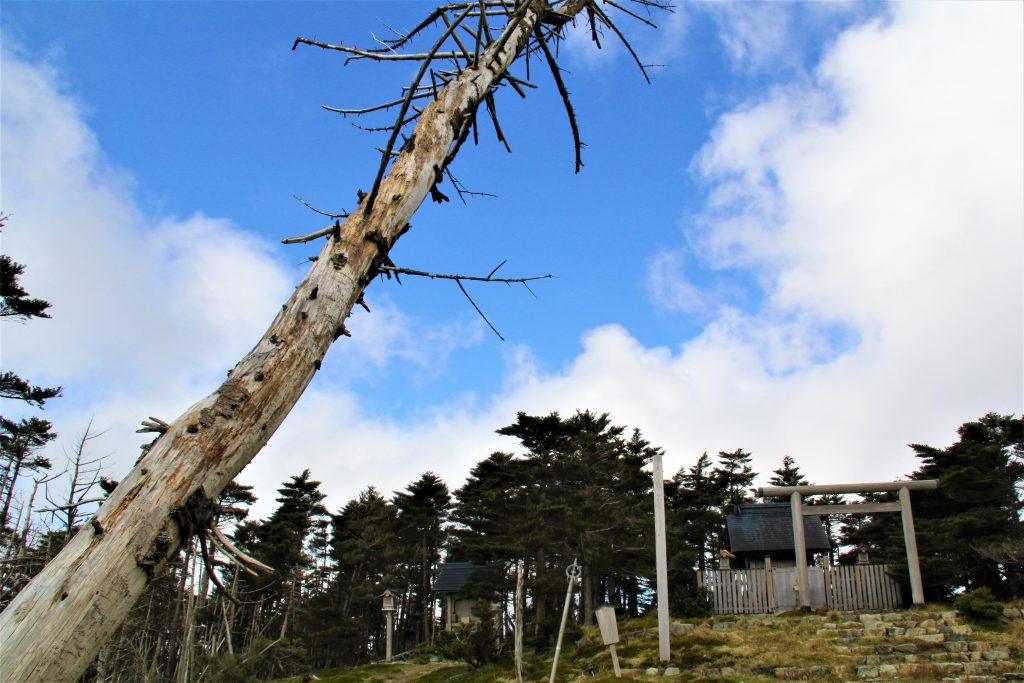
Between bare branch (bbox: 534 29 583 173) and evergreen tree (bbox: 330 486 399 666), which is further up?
bare branch (bbox: 534 29 583 173)

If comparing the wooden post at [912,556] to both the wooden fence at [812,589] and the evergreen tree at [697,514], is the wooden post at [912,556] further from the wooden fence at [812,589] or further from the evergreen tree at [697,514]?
the evergreen tree at [697,514]

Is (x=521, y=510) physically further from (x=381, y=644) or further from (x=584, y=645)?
(x=381, y=644)

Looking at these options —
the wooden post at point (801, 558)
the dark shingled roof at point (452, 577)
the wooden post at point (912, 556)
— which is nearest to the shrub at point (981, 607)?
the wooden post at point (912, 556)

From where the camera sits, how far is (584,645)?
16.9m

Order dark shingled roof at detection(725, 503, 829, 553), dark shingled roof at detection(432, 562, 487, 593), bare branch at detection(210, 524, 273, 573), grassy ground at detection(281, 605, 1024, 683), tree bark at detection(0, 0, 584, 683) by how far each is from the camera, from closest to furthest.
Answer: tree bark at detection(0, 0, 584, 683)
bare branch at detection(210, 524, 273, 573)
grassy ground at detection(281, 605, 1024, 683)
dark shingled roof at detection(725, 503, 829, 553)
dark shingled roof at detection(432, 562, 487, 593)

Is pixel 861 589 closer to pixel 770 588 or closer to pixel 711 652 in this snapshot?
pixel 770 588

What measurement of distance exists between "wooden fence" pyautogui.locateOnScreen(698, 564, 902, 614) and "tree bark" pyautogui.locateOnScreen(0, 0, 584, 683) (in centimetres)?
1722

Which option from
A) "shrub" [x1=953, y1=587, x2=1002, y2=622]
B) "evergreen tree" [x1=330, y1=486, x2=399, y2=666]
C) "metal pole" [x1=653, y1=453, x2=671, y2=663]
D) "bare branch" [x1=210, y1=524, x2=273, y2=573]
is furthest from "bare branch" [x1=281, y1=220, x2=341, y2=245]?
"evergreen tree" [x1=330, y1=486, x2=399, y2=666]

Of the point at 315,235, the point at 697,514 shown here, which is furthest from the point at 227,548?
the point at 697,514

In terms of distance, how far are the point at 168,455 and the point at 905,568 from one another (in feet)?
62.7

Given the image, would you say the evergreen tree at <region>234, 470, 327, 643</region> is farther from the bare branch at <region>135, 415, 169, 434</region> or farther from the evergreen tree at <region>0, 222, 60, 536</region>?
the bare branch at <region>135, 415, 169, 434</region>

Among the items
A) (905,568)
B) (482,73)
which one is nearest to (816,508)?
(905,568)

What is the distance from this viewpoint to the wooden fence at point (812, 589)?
1661 centimetres

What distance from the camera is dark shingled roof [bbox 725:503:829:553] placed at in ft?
75.4
